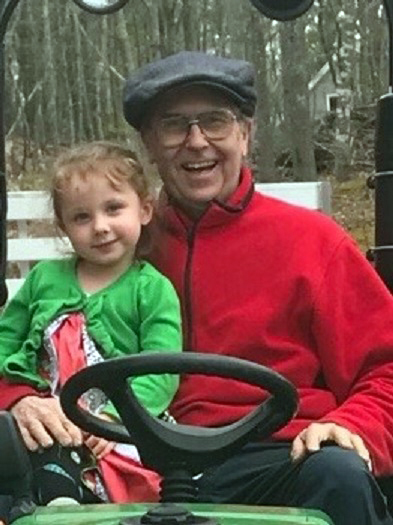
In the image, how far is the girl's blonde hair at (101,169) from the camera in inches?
117

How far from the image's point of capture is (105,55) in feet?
83.4

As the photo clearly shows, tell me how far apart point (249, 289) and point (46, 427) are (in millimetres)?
558

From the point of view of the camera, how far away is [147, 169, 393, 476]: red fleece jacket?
285 cm

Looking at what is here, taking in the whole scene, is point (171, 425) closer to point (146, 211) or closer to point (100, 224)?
point (100, 224)

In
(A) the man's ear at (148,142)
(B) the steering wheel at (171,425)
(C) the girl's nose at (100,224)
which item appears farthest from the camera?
(A) the man's ear at (148,142)

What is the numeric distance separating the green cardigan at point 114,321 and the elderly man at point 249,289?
4.2 inches

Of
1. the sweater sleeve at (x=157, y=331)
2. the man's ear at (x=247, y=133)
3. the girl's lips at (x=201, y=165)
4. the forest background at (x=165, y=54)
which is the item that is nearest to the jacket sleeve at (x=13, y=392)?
the sweater sleeve at (x=157, y=331)

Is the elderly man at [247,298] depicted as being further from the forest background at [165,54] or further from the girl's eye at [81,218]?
the forest background at [165,54]

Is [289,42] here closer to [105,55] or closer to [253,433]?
[105,55]

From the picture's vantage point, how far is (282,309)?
2920mm

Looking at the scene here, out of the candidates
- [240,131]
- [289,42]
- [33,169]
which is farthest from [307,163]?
[240,131]

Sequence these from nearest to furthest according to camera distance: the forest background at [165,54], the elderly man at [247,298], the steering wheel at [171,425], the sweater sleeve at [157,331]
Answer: the steering wheel at [171,425]
the elderly man at [247,298]
the sweater sleeve at [157,331]
the forest background at [165,54]

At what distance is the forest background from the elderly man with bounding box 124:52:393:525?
57.7 ft

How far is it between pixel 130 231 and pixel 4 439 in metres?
0.89
